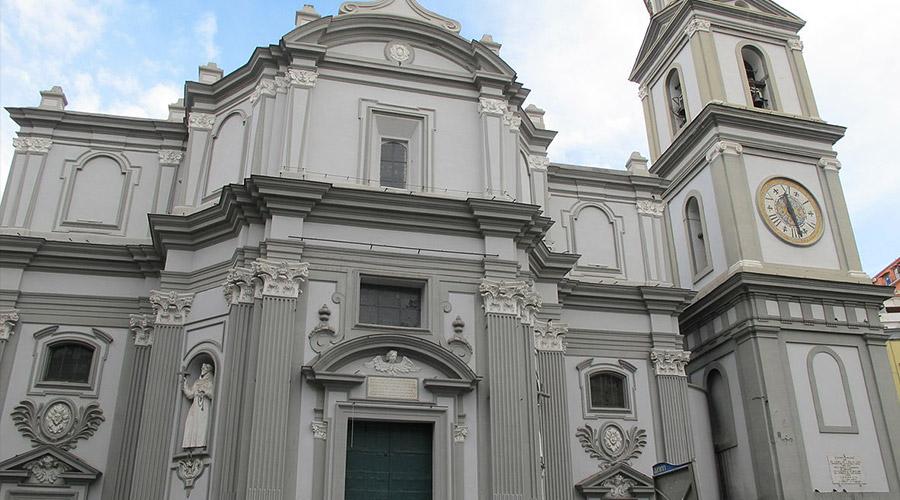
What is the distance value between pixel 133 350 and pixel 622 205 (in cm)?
1391

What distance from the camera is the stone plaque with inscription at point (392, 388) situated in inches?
619

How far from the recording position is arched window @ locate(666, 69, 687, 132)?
95.1ft

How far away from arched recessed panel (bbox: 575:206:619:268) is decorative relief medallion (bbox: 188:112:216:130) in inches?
407

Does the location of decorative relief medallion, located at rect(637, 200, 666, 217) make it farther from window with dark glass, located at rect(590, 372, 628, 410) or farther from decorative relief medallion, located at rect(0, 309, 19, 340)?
decorative relief medallion, located at rect(0, 309, 19, 340)

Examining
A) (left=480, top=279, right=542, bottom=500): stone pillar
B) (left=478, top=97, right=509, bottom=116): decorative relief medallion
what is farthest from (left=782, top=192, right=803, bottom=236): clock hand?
(left=480, top=279, right=542, bottom=500): stone pillar

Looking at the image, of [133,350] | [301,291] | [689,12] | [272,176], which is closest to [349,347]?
[301,291]

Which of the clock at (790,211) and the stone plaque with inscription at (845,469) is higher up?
the clock at (790,211)

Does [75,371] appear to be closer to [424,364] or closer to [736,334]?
[424,364]

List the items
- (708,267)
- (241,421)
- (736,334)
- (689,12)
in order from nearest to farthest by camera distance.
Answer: (241,421) → (736,334) → (708,267) → (689,12)

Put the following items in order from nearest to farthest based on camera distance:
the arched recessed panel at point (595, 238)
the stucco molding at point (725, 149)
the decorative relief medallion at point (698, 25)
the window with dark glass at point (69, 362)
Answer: the window with dark glass at point (69, 362), the arched recessed panel at point (595, 238), the stucco molding at point (725, 149), the decorative relief medallion at point (698, 25)

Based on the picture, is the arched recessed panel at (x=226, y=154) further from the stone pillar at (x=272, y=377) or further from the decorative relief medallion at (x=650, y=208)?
the decorative relief medallion at (x=650, y=208)

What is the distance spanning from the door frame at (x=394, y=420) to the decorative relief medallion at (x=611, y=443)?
549cm

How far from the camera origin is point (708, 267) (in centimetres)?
2533

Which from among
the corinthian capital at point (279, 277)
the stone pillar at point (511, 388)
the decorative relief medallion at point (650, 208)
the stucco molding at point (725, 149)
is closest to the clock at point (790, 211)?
the stucco molding at point (725, 149)
